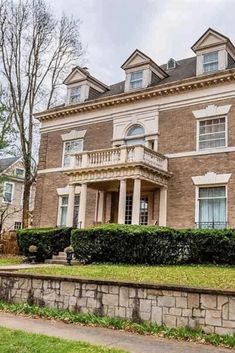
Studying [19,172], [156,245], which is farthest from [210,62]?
[19,172]

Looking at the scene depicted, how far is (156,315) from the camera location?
7680mm

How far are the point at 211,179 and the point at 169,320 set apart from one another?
12176 mm

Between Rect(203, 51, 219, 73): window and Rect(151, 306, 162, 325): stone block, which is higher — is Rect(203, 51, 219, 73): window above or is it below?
above

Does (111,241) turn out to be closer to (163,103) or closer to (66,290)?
(66,290)

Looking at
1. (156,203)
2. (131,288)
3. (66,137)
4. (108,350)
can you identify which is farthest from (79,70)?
(108,350)

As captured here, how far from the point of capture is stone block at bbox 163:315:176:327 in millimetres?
7461

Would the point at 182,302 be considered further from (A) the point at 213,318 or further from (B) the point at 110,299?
(B) the point at 110,299

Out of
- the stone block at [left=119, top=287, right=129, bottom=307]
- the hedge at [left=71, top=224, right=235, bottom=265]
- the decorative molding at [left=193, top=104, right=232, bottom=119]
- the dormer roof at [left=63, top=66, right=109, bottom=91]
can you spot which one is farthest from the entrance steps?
the dormer roof at [left=63, top=66, right=109, bottom=91]

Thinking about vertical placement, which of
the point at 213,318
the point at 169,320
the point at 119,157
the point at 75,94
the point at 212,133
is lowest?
the point at 169,320

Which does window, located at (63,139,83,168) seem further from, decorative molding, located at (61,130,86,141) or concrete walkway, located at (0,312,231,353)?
concrete walkway, located at (0,312,231,353)

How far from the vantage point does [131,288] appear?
8102mm

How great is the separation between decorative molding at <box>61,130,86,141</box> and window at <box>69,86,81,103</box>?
7.76 ft

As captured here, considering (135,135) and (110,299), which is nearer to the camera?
(110,299)

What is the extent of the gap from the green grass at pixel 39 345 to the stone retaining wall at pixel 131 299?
2025mm
